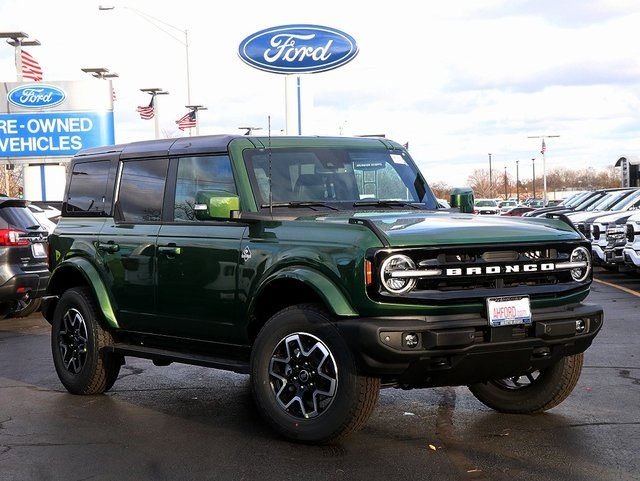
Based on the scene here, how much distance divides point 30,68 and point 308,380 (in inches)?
1329

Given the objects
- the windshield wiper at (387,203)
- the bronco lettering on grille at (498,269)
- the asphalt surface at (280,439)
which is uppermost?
the windshield wiper at (387,203)

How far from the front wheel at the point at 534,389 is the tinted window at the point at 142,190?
271 cm

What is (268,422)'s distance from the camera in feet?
20.6

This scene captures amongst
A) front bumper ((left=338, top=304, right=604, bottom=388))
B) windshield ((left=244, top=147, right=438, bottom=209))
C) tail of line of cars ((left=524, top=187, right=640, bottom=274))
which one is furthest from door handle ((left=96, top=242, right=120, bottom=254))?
tail of line of cars ((left=524, top=187, right=640, bottom=274))

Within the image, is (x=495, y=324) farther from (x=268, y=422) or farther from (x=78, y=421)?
(x=78, y=421)

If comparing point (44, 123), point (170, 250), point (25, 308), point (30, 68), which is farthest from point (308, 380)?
point (30, 68)

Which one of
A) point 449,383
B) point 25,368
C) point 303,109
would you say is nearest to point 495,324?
point 449,383

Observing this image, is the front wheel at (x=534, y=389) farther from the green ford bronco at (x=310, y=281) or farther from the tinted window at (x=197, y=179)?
the tinted window at (x=197, y=179)

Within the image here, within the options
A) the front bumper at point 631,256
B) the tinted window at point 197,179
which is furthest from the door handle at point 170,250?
the front bumper at point 631,256

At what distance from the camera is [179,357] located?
23.3ft

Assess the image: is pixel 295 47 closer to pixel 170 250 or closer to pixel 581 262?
pixel 170 250

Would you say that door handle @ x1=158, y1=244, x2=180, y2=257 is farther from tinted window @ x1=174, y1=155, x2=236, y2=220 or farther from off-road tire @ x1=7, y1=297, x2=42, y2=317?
off-road tire @ x1=7, y1=297, x2=42, y2=317

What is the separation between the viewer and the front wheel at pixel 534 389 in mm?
6754

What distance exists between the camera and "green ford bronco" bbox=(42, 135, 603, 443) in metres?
5.77
